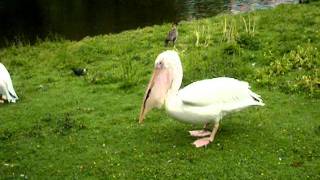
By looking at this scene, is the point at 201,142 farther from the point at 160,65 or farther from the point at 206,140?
the point at 160,65

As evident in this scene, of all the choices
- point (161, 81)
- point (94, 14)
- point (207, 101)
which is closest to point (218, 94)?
point (207, 101)

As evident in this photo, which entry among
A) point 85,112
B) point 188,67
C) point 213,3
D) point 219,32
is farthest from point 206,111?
point 213,3

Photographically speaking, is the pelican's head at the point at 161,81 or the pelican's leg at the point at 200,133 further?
the pelican's leg at the point at 200,133

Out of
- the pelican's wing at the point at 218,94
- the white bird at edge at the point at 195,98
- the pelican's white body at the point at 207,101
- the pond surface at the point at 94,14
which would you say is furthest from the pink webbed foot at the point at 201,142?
the pond surface at the point at 94,14

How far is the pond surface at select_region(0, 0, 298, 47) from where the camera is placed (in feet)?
100

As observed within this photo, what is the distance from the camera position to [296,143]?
9.23 metres

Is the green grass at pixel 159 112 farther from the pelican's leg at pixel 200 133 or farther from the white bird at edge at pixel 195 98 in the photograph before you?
the white bird at edge at pixel 195 98

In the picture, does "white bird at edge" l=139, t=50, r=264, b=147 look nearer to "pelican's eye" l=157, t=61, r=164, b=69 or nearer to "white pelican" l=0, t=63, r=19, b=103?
"pelican's eye" l=157, t=61, r=164, b=69

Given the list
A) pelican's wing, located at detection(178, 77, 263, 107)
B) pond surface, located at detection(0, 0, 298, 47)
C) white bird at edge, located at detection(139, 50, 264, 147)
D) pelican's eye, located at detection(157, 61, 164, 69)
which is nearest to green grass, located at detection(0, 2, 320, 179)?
white bird at edge, located at detection(139, 50, 264, 147)

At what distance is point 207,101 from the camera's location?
9359 mm

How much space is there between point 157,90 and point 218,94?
108cm

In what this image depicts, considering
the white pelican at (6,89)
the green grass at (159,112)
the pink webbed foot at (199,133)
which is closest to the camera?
the green grass at (159,112)

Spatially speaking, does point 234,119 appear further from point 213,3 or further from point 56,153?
point 213,3

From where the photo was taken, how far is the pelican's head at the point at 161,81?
9.61 m
